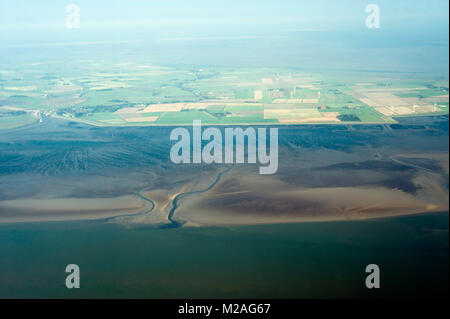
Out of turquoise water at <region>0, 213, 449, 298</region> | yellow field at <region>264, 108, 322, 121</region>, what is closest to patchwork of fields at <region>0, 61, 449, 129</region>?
yellow field at <region>264, 108, 322, 121</region>

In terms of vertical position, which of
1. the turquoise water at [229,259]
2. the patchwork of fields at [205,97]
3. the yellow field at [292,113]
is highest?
the patchwork of fields at [205,97]

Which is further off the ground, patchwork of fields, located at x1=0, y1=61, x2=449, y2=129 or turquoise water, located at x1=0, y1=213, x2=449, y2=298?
patchwork of fields, located at x1=0, y1=61, x2=449, y2=129

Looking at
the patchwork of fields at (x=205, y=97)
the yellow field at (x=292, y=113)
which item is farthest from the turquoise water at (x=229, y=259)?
the yellow field at (x=292, y=113)

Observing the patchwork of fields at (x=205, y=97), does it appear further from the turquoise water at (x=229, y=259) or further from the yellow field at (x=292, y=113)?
the turquoise water at (x=229, y=259)

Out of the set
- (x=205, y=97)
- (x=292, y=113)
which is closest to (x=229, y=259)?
(x=292, y=113)

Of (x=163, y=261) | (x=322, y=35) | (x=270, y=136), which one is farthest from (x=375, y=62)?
(x=163, y=261)

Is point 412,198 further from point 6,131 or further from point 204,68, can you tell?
point 204,68

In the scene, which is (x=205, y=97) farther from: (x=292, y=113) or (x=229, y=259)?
(x=229, y=259)

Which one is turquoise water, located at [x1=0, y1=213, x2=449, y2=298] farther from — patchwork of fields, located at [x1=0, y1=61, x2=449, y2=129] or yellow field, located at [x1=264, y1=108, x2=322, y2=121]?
yellow field, located at [x1=264, y1=108, x2=322, y2=121]

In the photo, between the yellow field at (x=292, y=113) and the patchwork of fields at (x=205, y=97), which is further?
the yellow field at (x=292, y=113)
